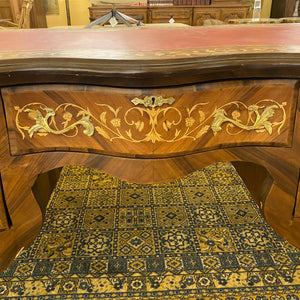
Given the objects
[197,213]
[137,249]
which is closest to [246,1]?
[197,213]

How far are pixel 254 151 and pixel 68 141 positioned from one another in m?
0.48

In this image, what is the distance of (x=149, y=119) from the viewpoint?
0.76 m

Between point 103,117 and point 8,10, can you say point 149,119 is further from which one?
point 8,10

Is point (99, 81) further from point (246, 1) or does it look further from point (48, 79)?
point (246, 1)

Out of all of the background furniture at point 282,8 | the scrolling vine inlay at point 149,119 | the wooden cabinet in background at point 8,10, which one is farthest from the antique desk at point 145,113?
the wooden cabinet in background at point 8,10

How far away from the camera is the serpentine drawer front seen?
2.46ft

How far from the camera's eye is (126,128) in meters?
0.78

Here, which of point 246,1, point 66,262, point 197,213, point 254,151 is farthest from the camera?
point 246,1

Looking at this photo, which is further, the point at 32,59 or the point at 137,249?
the point at 137,249

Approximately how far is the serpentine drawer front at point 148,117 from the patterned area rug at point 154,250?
46cm

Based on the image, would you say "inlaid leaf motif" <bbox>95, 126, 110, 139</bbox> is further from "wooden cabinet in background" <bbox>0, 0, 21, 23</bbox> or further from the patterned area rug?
"wooden cabinet in background" <bbox>0, 0, 21, 23</bbox>

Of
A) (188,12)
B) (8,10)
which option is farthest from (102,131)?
(8,10)

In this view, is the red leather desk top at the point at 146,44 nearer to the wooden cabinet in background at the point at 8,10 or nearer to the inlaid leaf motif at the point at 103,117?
the inlaid leaf motif at the point at 103,117

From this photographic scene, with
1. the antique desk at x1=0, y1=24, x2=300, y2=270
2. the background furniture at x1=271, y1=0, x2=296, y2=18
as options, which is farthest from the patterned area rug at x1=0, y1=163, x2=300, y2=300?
the background furniture at x1=271, y1=0, x2=296, y2=18
